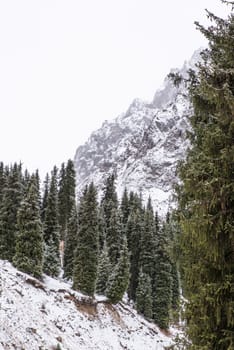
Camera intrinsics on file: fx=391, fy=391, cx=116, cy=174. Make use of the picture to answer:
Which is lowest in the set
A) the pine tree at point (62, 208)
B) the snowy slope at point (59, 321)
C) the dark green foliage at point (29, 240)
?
the snowy slope at point (59, 321)

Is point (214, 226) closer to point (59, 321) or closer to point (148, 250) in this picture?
point (59, 321)

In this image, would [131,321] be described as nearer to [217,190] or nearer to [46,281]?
[46,281]

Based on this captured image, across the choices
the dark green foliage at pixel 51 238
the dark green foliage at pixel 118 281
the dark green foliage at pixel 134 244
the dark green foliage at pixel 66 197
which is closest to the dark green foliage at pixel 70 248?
the dark green foliage at pixel 51 238

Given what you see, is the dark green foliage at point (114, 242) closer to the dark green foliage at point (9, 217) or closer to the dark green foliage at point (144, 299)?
the dark green foliage at point (144, 299)

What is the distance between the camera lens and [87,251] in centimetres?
4081

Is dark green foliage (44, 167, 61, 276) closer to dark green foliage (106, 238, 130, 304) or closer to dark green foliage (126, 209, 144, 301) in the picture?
dark green foliage (106, 238, 130, 304)

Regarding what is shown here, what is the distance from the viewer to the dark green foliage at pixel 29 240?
111 ft

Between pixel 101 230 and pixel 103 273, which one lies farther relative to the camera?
pixel 101 230

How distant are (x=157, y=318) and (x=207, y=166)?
44.6 metres

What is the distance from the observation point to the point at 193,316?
758 cm

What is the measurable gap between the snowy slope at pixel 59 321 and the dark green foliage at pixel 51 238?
5.03 m

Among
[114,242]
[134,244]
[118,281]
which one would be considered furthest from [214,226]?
[134,244]

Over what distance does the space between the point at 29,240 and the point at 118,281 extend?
12517 millimetres

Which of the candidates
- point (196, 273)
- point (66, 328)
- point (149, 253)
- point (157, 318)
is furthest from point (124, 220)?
point (196, 273)
